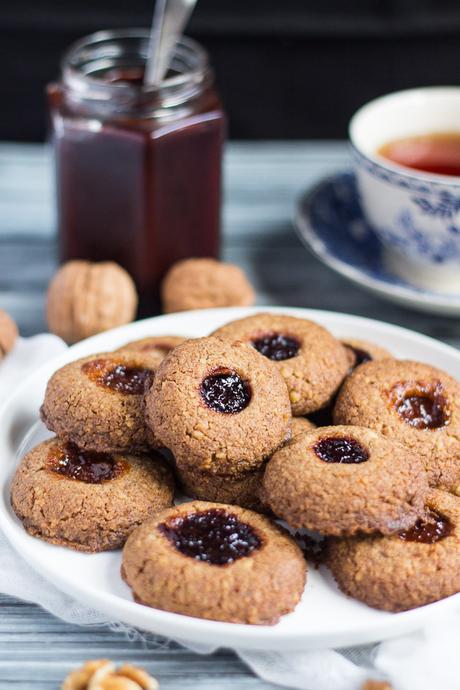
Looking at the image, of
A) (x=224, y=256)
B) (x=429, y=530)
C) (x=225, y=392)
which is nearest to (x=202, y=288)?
(x=224, y=256)

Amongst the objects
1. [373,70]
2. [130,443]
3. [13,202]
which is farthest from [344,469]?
[373,70]

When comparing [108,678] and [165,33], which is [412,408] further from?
[165,33]

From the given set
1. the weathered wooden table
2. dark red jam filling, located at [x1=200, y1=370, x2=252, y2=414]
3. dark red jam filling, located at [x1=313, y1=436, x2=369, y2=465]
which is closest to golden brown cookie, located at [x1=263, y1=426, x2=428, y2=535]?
dark red jam filling, located at [x1=313, y1=436, x2=369, y2=465]

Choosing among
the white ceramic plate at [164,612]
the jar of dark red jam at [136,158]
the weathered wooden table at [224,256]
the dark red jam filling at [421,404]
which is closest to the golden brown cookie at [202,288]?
the jar of dark red jam at [136,158]

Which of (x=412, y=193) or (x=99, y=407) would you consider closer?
(x=99, y=407)

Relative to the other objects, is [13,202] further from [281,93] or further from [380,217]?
[281,93]

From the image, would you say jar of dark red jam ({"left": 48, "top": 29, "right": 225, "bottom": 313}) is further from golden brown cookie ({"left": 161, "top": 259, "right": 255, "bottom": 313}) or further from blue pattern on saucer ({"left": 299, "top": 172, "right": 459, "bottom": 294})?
blue pattern on saucer ({"left": 299, "top": 172, "right": 459, "bottom": 294})

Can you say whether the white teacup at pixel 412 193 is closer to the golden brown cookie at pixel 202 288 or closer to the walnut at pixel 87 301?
the golden brown cookie at pixel 202 288
